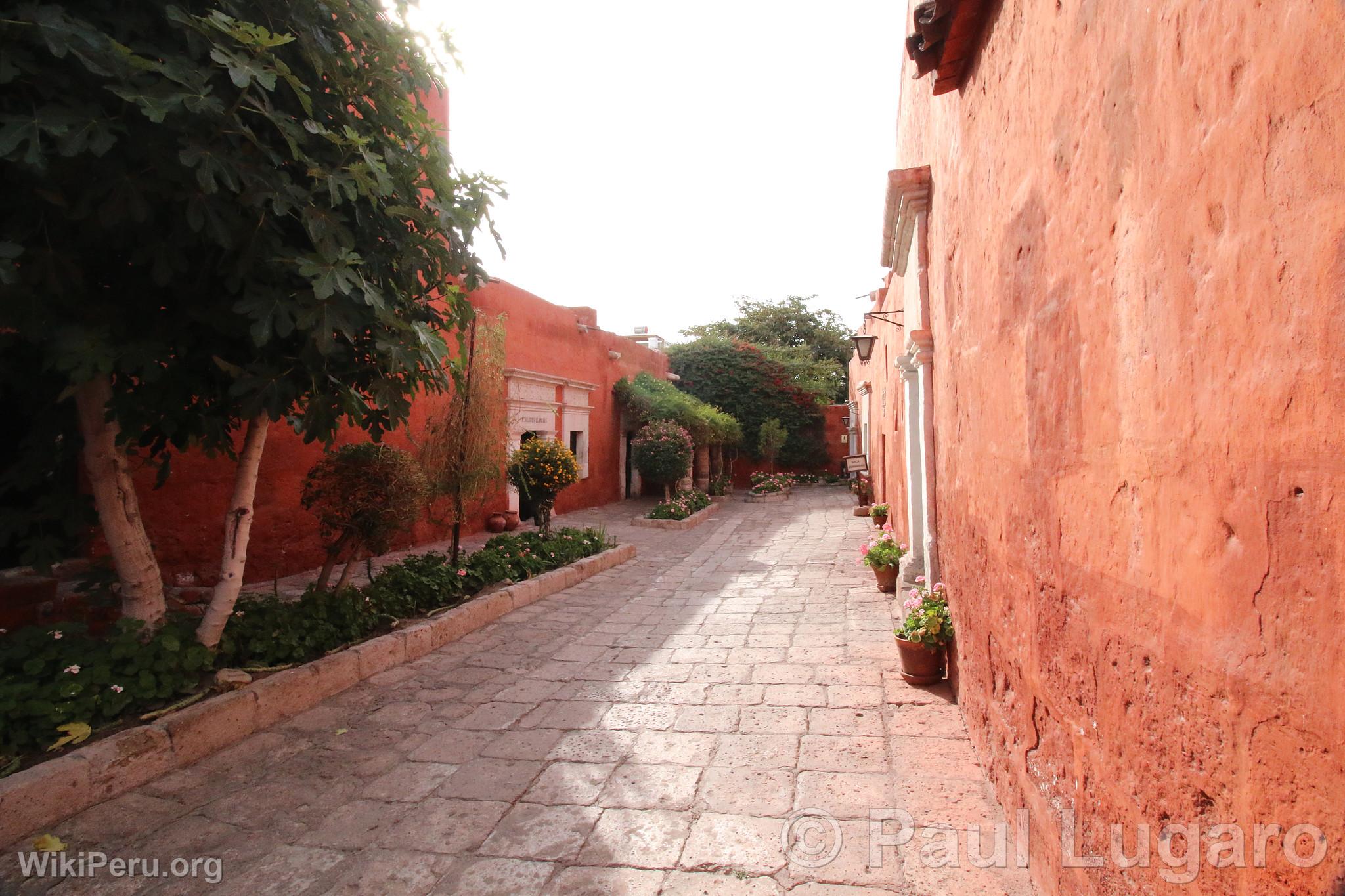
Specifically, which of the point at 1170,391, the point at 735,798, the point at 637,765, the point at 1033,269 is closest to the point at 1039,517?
the point at 1033,269

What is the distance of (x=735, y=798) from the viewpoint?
3264mm

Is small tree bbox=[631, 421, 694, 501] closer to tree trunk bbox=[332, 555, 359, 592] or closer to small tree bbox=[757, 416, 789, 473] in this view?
small tree bbox=[757, 416, 789, 473]

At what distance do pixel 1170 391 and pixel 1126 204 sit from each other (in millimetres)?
501

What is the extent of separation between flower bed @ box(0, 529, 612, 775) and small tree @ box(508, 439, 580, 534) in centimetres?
342

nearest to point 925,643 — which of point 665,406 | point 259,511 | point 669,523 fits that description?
point 259,511

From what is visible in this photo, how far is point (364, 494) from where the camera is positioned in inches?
219

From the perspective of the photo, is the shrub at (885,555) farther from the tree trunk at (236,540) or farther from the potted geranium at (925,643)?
the tree trunk at (236,540)

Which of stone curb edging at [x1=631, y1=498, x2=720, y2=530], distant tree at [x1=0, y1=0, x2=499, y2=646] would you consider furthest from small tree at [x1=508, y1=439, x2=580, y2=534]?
distant tree at [x1=0, y1=0, x2=499, y2=646]

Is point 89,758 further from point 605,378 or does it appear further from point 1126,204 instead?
point 605,378

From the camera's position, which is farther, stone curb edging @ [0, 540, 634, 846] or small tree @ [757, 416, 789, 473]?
small tree @ [757, 416, 789, 473]

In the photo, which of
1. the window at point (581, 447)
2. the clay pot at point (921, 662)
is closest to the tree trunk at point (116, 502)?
the clay pot at point (921, 662)

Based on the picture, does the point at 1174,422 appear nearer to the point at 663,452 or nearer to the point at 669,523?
the point at 669,523

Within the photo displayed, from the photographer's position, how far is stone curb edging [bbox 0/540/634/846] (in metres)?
3.07

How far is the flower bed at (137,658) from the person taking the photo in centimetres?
344
